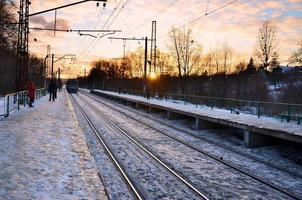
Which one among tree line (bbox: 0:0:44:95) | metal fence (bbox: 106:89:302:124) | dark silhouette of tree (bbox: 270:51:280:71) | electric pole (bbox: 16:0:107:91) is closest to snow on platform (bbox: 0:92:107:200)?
metal fence (bbox: 106:89:302:124)

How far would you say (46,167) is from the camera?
385 inches

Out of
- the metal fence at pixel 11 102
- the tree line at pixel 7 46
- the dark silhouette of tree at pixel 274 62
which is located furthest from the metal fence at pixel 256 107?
the dark silhouette of tree at pixel 274 62

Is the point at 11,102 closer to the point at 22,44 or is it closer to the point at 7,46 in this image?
the point at 22,44

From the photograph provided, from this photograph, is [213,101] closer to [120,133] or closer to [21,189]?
[120,133]

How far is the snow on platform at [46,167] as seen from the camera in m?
7.72

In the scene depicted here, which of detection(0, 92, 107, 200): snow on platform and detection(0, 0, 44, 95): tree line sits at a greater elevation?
detection(0, 0, 44, 95): tree line

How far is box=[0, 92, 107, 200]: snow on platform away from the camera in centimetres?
772

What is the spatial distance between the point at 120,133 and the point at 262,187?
32.3ft

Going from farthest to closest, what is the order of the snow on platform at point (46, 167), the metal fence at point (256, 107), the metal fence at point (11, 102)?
the metal fence at point (11, 102), the metal fence at point (256, 107), the snow on platform at point (46, 167)

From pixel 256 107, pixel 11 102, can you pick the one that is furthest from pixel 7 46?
pixel 256 107

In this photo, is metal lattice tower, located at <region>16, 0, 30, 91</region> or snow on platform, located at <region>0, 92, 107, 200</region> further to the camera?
metal lattice tower, located at <region>16, 0, 30, 91</region>

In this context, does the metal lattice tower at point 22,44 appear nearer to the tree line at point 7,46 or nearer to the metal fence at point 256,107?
the tree line at point 7,46

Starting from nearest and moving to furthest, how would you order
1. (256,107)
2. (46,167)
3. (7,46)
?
(46,167) < (256,107) < (7,46)

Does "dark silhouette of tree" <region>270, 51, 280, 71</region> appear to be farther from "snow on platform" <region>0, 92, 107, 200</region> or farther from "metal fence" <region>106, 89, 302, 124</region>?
"snow on platform" <region>0, 92, 107, 200</region>
